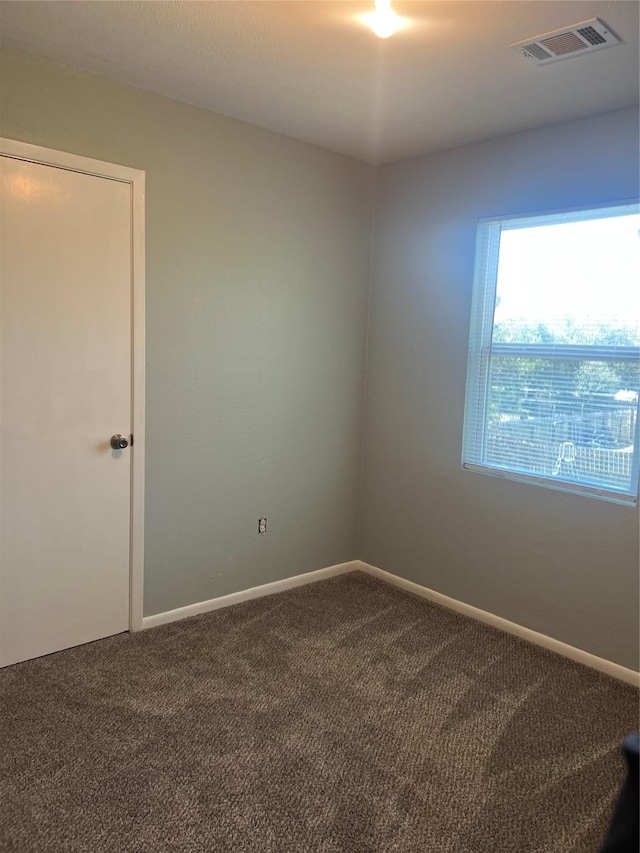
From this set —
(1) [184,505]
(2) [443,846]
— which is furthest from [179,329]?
(2) [443,846]

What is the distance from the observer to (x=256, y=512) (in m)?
3.52

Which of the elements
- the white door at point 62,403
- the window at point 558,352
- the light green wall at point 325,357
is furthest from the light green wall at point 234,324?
the window at point 558,352

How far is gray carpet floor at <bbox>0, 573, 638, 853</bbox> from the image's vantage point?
6.21 feet

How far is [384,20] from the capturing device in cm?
198

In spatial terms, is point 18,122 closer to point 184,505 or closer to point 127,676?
point 184,505

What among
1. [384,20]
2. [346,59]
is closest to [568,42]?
[384,20]

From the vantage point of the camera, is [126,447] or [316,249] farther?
[316,249]

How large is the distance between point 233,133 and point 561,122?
62.3 inches

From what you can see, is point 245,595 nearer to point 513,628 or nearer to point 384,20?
point 513,628

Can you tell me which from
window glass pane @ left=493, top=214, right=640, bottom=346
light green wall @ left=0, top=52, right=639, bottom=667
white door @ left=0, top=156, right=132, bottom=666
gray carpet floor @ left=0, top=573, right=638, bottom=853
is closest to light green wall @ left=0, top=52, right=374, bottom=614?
light green wall @ left=0, top=52, right=639, bottom=667

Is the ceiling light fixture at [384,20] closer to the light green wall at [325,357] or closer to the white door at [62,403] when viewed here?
the light green wall at [325,357]

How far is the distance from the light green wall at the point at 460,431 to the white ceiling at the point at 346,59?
0.25 m

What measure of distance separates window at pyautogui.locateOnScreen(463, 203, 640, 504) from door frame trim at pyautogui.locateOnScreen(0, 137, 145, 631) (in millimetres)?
1722

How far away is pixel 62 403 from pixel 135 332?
18.3 inches
